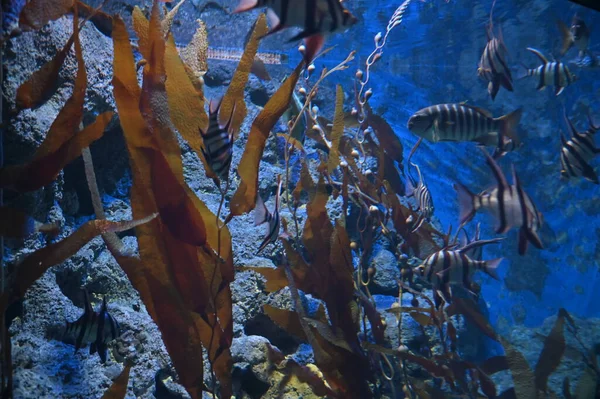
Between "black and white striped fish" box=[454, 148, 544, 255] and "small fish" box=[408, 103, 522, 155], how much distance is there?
115 cm

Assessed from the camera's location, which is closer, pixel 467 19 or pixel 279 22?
pixel 279 22

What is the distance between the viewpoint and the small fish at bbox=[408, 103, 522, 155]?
10.7 ft

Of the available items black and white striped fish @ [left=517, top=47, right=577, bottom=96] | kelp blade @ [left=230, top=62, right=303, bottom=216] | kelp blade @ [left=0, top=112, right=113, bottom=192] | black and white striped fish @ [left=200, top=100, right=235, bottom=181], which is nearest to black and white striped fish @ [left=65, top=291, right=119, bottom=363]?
kelp blade @ [left=0, top=112, right=113, bottom=192]

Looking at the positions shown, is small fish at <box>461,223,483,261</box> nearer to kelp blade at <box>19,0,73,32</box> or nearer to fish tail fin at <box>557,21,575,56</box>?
kelp blade at <box>19,0,73,32</box>

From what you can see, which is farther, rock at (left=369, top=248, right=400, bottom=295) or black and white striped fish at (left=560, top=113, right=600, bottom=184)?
rock at (left=369, top=248, right=400, bottom=295)

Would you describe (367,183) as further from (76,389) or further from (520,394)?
(76,389)

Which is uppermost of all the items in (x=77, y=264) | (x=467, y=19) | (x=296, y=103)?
(x=467, y=19)

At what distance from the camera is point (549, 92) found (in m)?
11.4

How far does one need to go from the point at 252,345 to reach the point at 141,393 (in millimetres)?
841

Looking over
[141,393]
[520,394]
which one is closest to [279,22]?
[141,393]

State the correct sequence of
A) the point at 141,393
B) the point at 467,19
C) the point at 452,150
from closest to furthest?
the point at 141,393 → the point at 467,19 → the point at 452,150

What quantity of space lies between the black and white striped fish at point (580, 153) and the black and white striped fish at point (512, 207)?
5.35 ft

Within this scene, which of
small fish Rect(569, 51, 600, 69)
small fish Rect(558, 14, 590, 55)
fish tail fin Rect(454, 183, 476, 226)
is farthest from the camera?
small fish Rect(569, 51, 600, 69)

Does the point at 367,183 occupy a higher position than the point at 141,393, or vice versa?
the point at 367,183
